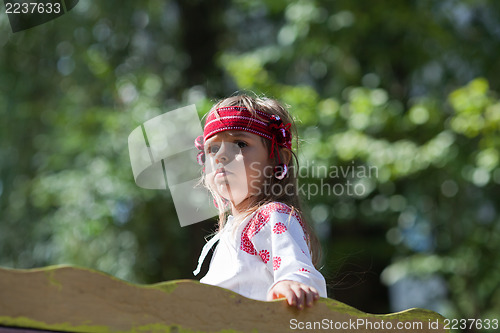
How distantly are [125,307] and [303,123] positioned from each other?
183 inches

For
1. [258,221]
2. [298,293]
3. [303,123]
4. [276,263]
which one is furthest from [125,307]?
[303,123]

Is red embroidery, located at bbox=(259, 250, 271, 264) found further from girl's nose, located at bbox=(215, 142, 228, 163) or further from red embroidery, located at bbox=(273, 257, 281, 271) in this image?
girl's nose, located at bbox=(215, 142, 228, 163)

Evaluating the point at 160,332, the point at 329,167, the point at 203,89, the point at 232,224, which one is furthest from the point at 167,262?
the point at 160,332

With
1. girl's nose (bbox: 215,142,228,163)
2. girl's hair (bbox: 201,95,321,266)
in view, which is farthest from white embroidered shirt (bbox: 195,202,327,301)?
girl's nose (bbox: 215,142,228,163)

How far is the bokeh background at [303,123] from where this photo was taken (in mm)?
5914

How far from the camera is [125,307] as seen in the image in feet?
4.25

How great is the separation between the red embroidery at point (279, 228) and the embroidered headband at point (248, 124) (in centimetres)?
42

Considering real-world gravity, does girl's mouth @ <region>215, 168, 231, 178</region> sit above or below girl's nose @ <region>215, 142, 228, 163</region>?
below

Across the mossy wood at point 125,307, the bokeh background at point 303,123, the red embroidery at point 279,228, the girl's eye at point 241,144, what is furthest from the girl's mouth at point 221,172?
the bokeh background at point 303,123

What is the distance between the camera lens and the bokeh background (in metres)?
5.91

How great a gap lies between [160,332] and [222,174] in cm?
100

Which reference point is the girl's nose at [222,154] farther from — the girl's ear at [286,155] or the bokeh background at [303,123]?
the bokeh background at [303,123]

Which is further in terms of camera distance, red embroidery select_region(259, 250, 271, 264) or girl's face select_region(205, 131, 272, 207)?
girl's face select_region(205, 131, 272, 207)

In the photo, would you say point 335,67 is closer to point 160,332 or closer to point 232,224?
point 232,224
